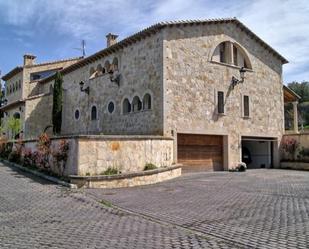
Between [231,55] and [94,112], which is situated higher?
[231,55]

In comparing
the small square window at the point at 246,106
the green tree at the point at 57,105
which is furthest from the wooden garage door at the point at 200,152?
the green tree at the point at 57,105

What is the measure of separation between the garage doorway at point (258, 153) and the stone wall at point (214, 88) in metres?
0.64

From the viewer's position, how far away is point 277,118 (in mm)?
24859

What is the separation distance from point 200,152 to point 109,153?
758cm

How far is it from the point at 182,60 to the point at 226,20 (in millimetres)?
4510

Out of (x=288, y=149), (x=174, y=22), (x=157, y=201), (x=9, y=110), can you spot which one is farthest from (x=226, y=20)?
(x=9, y=110)

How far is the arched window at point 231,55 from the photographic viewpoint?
21681 millimetres

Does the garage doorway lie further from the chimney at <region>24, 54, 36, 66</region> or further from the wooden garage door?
the chimney at <region>24, 54, 36, 66</region>

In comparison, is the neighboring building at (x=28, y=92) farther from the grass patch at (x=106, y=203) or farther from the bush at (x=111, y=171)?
the grass patch at (x=106, y=203)

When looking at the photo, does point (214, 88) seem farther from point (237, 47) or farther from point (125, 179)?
point (125, 179)

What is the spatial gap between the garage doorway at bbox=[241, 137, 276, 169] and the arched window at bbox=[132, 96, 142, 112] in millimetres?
8169

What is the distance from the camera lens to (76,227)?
7.45 metres

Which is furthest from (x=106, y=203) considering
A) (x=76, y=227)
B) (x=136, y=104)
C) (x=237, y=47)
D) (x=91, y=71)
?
(x=91, y=71)

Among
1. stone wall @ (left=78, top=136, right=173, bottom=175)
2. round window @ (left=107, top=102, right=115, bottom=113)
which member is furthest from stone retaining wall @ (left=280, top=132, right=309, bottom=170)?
round window @ (left=107, top=102, right=115, bottom=113)
